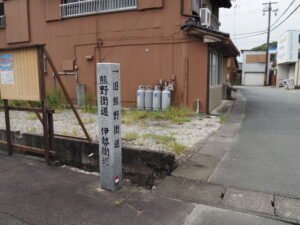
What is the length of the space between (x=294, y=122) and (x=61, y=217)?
321 inches

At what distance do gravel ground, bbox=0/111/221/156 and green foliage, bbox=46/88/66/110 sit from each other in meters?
1.86

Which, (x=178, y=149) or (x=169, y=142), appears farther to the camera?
(x=169, y=142)

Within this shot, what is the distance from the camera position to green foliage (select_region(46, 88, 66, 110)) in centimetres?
1136

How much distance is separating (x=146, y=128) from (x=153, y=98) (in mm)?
2984

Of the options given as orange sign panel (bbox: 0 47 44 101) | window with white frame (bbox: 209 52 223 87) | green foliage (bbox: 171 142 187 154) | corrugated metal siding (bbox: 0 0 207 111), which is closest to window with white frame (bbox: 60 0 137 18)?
corrugated metal siding (bbox: 0 0 207 111)

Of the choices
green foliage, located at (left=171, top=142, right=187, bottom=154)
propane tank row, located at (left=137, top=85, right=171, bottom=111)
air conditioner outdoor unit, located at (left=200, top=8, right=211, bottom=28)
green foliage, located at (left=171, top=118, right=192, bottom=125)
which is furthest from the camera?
air conditioner outdoor unit, located at (left=200, top=8, right=211, bottom=28)

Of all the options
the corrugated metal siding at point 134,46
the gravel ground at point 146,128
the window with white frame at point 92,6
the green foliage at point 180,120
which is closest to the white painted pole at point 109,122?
the gravel ground at point 146,128

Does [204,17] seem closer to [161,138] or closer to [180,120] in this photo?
[180,120]

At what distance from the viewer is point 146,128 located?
7.48 metres

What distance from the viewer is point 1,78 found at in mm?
5199

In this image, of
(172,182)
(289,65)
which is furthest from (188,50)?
(289,65)

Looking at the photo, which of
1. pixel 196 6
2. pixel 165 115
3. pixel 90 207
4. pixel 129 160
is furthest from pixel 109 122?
pixel 196 6

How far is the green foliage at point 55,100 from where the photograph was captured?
1136 cm

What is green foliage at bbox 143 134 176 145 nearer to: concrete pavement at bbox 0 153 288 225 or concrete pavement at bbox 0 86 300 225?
concrete pavement at bbox 0 86 300 225
